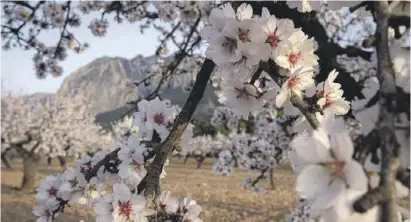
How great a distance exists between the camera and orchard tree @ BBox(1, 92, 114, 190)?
888 inches

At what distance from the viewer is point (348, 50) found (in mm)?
1226

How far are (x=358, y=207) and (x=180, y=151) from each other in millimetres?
1158


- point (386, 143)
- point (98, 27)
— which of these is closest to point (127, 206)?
point (386, 143)

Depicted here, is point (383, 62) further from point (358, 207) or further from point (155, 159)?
point (155, 159)

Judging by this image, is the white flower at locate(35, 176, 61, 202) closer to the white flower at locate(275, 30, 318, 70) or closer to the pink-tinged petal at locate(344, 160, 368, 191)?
the white flower at locate(275, 30, 318, 70)

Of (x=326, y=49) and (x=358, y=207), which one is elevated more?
(x=326, y=49)

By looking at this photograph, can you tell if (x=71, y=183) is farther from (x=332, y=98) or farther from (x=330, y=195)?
(x=330, y=195)

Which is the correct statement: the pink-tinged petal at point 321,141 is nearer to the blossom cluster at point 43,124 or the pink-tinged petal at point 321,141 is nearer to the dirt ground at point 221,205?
the dirt ground at point 221,205

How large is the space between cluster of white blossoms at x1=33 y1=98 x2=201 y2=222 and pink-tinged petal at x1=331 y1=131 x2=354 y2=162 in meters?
0.91

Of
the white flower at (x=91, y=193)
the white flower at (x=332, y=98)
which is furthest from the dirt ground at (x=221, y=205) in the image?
the white flower at (x=332, y=98)

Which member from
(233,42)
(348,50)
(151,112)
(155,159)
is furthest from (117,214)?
(348,50)

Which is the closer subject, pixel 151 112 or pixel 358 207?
pixel 358 207

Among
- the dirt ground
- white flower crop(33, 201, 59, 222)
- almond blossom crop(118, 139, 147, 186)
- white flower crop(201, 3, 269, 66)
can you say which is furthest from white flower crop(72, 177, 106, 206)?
the dirt ground

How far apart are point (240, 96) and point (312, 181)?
822mm
